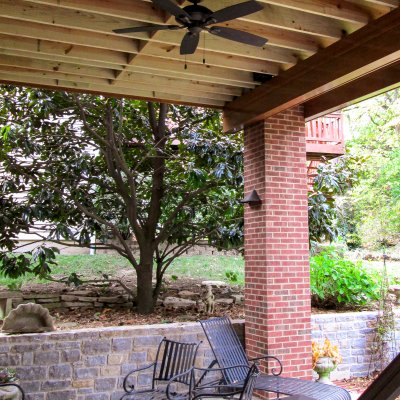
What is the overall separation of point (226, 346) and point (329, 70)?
9.53ft

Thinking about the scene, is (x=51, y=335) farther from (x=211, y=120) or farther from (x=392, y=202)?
(x=392, y=202)

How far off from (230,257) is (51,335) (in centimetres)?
738

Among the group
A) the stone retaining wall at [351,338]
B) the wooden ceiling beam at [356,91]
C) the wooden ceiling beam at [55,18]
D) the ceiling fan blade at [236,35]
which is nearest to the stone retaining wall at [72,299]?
the stone retaining wall at [351,338]

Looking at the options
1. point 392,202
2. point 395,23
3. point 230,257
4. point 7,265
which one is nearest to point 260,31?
point 395,23

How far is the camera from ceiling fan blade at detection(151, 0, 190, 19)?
2810 millimetres

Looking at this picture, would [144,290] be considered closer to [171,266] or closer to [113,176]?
[113,176]

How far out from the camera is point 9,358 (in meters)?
4.31

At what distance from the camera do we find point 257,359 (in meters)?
4.55

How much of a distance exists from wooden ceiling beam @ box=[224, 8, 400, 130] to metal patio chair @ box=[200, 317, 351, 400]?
2347 mm

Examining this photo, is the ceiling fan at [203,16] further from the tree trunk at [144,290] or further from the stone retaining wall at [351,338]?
the tree trunk at [144,290]

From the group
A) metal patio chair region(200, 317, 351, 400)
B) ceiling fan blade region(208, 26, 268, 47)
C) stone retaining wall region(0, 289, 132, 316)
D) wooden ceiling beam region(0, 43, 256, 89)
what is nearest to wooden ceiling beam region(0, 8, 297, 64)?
wooden ceiling beam region(0, 43, 256, 89)

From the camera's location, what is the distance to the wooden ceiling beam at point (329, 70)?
3.61m

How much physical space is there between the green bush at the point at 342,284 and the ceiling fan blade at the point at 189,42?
15.7 ft

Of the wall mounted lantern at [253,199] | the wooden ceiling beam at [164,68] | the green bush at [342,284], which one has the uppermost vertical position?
the wooden ceiling beam at [164,68]
